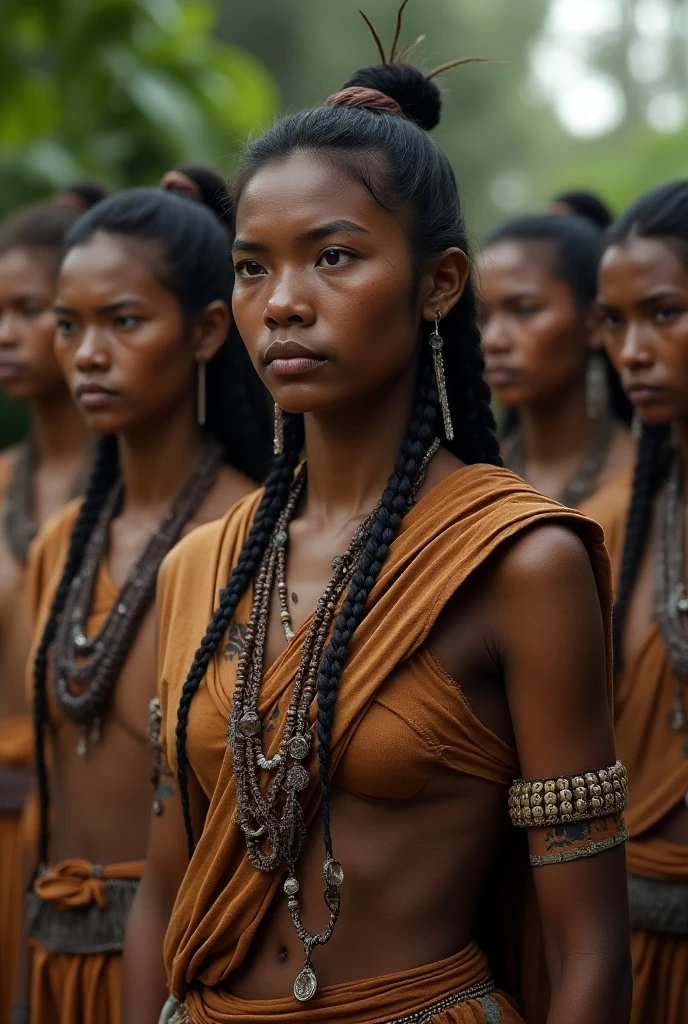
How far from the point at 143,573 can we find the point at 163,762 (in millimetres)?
973

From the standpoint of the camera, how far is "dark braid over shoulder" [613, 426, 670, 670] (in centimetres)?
402

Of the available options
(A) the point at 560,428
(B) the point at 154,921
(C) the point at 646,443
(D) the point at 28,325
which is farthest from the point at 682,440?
(D) the point at 28,325

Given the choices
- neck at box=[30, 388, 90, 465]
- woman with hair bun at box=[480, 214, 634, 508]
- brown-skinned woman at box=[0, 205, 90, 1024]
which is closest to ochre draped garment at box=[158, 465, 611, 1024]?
brown-skinned woman at box=[0, 205, 90, 1024]

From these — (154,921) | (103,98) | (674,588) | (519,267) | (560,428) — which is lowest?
(154,921)

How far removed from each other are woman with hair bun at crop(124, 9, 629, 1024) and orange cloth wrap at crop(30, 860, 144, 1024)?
3.43ft

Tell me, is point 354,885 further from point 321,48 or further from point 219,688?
point 321,48

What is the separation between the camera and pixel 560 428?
541 centimetres

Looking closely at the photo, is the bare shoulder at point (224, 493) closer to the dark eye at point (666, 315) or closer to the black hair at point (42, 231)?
the dark eye at point (666, 315)

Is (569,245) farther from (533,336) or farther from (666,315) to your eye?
(666,315)

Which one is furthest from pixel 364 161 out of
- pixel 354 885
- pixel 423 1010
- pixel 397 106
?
pixel 423 1010

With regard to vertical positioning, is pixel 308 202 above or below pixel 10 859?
above

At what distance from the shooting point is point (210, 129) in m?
8.83

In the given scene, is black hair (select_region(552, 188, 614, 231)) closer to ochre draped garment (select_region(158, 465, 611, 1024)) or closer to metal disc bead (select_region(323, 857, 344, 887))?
ochre draped garment (select_region(158, 465, 611, 1024))

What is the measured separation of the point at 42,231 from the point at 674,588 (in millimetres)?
3048
